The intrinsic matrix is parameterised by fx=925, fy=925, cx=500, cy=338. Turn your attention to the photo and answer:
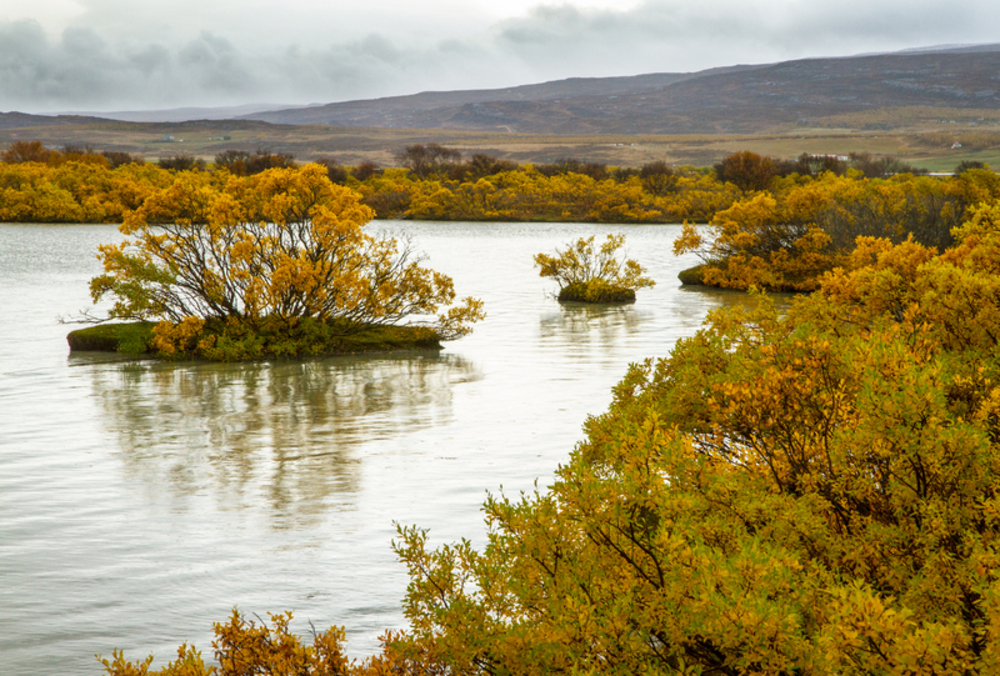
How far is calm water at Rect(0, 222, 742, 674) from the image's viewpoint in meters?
5.94

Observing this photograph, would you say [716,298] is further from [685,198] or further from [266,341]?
[685,198]

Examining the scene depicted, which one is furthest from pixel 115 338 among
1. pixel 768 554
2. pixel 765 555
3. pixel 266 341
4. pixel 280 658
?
pixel 765 555

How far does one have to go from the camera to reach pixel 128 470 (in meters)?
9.45

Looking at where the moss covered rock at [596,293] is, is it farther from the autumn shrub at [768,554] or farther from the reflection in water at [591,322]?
the autumn shrub at [768,554]

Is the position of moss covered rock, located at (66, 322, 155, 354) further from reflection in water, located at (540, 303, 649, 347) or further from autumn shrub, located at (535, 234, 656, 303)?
autumn shrub, located at (535, 234, 656, 303)

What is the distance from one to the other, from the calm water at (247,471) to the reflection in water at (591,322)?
0.29 meters

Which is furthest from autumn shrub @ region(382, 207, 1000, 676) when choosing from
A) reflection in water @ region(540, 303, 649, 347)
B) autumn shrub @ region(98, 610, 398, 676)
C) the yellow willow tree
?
reflection in water @ region(540, 303, 649, 347)

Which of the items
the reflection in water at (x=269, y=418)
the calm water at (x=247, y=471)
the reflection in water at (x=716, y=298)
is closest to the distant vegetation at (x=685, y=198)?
the reflection in water at (x=716, y=298)

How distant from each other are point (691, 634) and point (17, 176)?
73.9m

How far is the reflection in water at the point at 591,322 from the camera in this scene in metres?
20.2

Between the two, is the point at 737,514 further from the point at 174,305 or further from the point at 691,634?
the point at 174,305

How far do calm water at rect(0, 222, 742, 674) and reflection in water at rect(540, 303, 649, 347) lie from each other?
0.29 meters

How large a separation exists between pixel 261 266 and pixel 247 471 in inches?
330

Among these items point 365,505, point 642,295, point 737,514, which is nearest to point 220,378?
point 365,505
